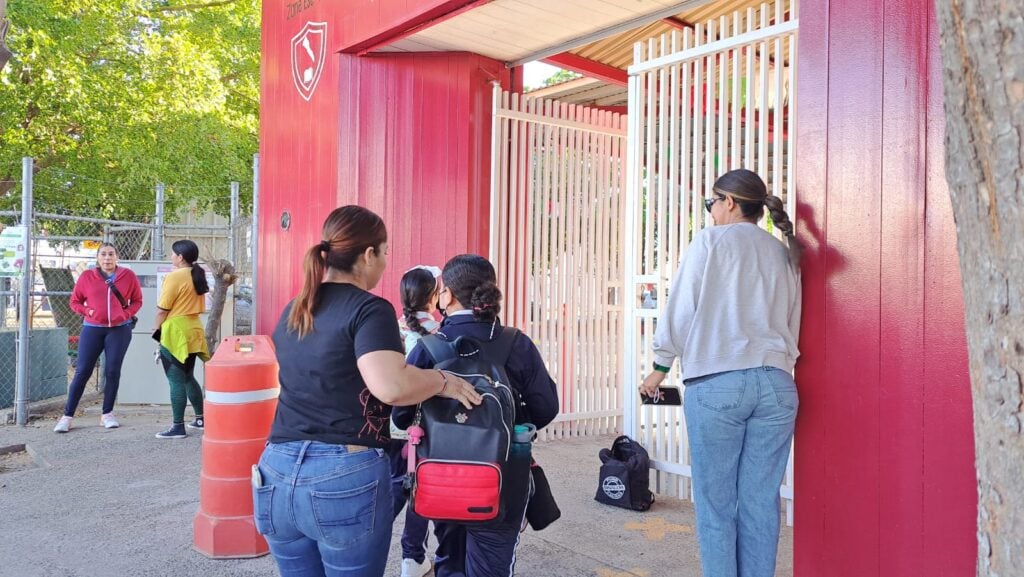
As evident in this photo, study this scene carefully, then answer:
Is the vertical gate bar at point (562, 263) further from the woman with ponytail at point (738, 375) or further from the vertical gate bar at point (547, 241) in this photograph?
the woman with ponytail at point (738, 375)

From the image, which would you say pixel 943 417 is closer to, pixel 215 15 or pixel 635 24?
pixel 635 24

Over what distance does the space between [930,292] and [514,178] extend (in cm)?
430

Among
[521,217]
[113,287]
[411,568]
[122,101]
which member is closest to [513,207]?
[521,217]

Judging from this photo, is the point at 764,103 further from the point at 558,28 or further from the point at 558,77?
the point at 558,77

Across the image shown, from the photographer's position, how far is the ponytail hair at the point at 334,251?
7.77ft

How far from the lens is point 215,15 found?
1574cm

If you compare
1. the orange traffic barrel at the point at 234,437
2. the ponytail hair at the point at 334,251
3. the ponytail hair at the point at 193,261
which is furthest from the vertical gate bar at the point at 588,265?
the ponytail hair at the point at 334,251

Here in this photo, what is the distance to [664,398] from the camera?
3543 mm

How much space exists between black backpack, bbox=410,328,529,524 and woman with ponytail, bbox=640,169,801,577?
911 millimetres

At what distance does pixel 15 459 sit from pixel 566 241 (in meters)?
4.82

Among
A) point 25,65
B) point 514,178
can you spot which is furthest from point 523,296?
point 25,65

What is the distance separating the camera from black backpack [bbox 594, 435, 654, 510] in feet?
16.7

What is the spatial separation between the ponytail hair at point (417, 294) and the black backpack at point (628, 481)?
2194 mm

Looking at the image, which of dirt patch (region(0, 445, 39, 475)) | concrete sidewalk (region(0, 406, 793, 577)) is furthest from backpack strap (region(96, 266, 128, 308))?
dirt patch (region(0, 445, 39, 475))
